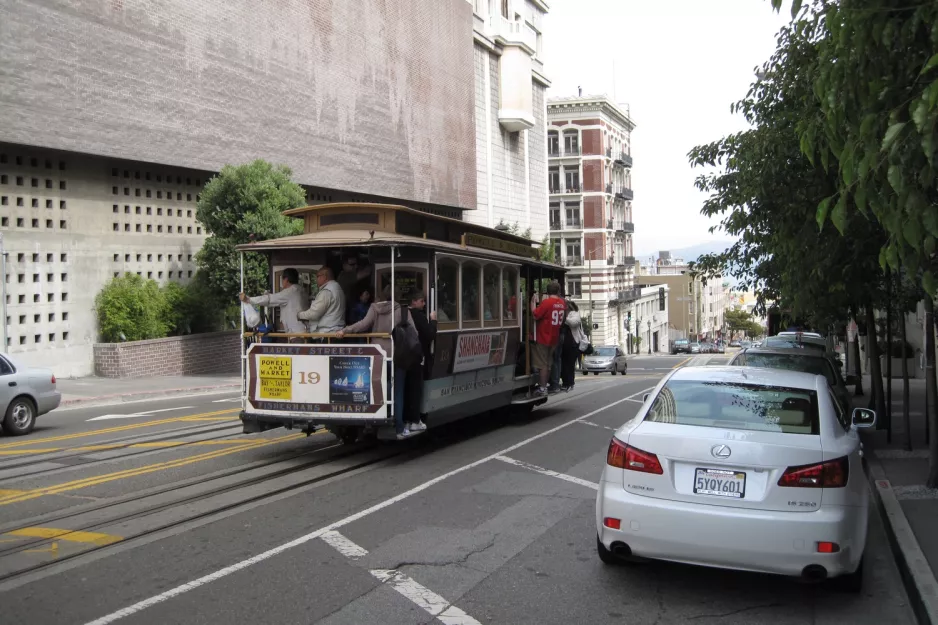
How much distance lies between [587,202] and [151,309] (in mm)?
54391

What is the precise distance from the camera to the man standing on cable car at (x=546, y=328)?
51.2ft

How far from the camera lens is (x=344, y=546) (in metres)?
A: 7.19

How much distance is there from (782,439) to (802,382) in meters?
1.07

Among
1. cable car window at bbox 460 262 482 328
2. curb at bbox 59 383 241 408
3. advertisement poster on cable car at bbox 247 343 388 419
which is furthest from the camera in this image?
curb at bbox 59 383 241 408

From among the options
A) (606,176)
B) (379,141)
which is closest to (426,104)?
(379,141)

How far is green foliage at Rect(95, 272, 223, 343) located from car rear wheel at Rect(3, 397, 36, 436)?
12.9 metres

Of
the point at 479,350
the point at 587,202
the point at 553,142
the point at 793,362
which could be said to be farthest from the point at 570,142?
the point at 793,362

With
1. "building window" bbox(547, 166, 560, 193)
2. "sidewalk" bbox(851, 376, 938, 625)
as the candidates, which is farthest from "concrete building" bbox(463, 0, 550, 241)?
"sidewalk" bbox(851, 376, 938, 625)

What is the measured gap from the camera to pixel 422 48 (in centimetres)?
4450

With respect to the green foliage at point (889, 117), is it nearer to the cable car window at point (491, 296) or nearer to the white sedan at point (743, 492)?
the white sedan at point (743, 492)

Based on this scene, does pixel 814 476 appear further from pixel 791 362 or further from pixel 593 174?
pixel 593 174

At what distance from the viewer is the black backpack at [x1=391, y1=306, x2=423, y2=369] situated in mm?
10859

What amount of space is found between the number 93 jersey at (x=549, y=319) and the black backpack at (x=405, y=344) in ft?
16.1

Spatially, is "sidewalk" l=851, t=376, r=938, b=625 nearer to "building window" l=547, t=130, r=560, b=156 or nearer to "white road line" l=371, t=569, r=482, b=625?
"white road line" l=371, t=569, r=482, b=625
